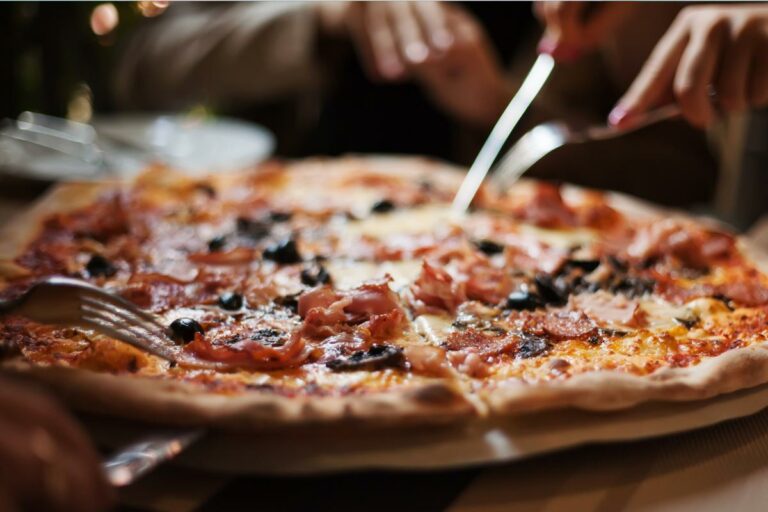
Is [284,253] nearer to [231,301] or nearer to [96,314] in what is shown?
[231,301]

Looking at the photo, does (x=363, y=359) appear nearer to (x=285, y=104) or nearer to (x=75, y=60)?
(x=75, y=60)

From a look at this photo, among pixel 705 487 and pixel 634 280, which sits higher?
pixel 634 280

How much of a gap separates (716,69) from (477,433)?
1644 mm

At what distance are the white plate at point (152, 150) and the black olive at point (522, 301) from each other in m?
1.88

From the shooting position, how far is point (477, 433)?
4.82ft

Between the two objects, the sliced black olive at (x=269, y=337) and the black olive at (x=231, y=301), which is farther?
the black olive at (x=231, y=301)

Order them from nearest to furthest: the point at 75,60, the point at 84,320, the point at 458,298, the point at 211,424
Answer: the point at 211,424 < the point at 84,320 < the point at 458,298 < the point at 75,60

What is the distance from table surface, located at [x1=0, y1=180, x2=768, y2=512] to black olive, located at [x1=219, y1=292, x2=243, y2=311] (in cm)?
65

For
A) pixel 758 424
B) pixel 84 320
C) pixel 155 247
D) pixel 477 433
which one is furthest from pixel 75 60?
pixel 758 424

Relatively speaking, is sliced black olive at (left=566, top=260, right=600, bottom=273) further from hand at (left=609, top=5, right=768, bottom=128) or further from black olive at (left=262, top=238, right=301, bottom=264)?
black olive at (left=262, top=238, right=301, bottom=264)

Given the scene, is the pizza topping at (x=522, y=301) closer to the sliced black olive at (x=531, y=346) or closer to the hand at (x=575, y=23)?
the sliced black olive at (x=531, y=346)

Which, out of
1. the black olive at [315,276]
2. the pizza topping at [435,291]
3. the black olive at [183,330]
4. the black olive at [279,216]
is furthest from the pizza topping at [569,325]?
the black olive at [279,216]

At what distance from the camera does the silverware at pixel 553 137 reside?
8.46 ft

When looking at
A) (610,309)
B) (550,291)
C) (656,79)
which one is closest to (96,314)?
(550,291)
